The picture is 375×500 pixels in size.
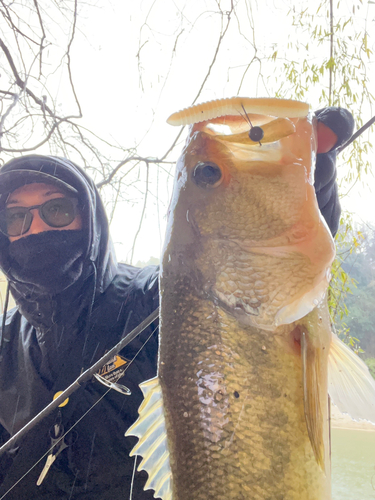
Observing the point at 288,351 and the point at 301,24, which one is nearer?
the point at 288,351

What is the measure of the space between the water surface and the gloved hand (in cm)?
558

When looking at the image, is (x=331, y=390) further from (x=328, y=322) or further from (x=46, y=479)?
(x=46, y=479)

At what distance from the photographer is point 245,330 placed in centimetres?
72

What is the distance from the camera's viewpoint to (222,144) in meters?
0.75

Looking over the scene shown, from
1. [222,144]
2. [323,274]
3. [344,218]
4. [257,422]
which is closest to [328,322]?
[323,274]

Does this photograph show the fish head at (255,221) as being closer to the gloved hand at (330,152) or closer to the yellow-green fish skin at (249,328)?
the yellow-green fish skin at (249,328)

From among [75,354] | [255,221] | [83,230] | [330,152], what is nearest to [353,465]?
[75,354]

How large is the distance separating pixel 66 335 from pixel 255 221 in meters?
1.21

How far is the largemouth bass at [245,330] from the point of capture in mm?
685

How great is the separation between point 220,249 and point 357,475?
289 inches

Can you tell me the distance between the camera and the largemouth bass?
68cm

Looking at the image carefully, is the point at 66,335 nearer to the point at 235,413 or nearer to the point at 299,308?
the point at 235,413

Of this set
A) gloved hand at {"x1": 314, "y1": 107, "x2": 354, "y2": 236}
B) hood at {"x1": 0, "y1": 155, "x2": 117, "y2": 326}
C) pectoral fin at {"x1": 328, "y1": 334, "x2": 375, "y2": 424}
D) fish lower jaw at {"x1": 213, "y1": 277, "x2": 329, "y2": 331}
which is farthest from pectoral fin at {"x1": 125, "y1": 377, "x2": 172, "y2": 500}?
hood at {"x1": 0, "y1": 155, "x2": 117, "y2": 326}

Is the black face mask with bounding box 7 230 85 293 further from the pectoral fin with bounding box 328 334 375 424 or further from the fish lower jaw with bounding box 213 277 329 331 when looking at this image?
the pectoral fin with bounding box 328 334 375 424
